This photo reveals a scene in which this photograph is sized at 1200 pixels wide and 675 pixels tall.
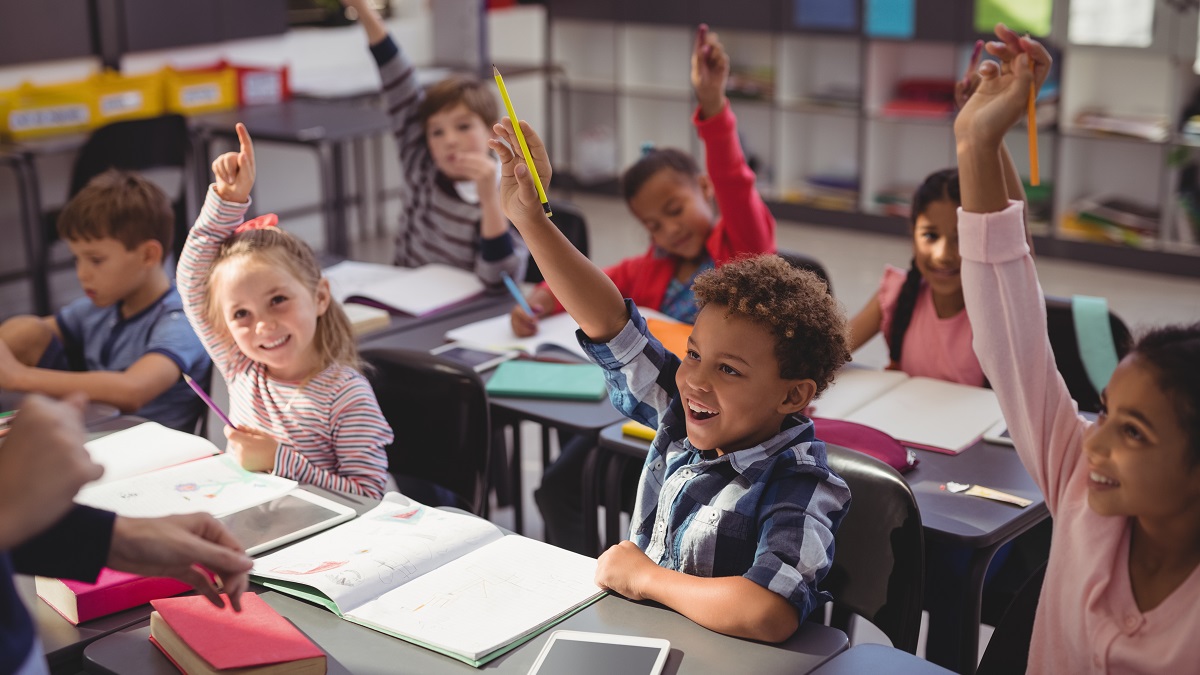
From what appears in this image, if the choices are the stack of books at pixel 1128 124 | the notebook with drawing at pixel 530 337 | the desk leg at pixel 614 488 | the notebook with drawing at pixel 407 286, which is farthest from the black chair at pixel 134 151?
the stack of books at pixel 1128 124

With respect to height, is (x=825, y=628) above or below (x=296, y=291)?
below

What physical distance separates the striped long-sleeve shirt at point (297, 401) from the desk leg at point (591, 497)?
1.33 ft

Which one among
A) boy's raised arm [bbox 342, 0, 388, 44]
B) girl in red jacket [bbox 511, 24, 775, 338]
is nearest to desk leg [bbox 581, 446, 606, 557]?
girl in red jacket [bbox 511, 24, 775, 338]

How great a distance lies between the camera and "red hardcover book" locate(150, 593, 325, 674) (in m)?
1.32

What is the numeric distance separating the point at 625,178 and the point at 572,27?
4.66 meters

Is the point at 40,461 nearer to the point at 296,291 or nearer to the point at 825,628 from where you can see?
the point at 825,628

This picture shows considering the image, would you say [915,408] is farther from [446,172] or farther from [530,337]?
[446,172]

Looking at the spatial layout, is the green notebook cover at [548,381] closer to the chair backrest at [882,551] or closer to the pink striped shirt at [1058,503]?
the chair backrest at [882,551]

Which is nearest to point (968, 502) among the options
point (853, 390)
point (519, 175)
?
point (853, 390)

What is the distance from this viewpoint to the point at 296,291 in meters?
2.08

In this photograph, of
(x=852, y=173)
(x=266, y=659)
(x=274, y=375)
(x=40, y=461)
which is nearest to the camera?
(x=40, y=461)

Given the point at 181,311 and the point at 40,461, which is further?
the point at 181,311

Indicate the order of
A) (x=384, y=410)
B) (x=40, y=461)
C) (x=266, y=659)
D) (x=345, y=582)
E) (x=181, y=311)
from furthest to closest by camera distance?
1. (x=181, y=311)
2. (x=384, y=410)
3. (x=345, y=582)
4. (x=266, y=659)
5. (x=40, y=461)

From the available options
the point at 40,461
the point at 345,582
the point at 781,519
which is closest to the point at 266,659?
the point at 345,582
